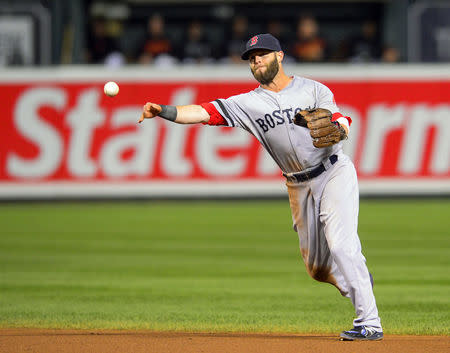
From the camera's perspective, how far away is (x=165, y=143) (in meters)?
17.4

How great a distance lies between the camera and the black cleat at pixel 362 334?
6441 millimetres

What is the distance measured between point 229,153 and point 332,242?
1092cm

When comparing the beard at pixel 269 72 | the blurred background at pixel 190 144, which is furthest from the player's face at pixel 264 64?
the blurred background at pixel 190 144

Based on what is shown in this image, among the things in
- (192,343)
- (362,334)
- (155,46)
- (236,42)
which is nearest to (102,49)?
(155,46)

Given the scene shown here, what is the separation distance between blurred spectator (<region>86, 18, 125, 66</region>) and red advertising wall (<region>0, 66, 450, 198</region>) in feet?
6.22

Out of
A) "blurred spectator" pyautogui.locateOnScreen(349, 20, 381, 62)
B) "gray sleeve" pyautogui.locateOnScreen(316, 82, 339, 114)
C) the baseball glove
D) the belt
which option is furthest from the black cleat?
"blurred spectator" pyautogui.locateOnScreen(349, 20, 381, 62)

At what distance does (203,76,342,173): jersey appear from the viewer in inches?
265

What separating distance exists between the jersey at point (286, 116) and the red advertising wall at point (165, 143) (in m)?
10.4

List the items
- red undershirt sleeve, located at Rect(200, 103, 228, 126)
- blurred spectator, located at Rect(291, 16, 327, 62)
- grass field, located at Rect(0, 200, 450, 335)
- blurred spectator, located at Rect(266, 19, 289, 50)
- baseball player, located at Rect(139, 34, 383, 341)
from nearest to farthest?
baseball player, located at Rect(139, 34, 383, 341)
red undershirt sleeve, located at Rect(200, 103, 228, 126)
grass field, located at Rect(0, 200, 450, 335)
blurred spectator, located at Rect(291, 16, 327, 62)
blurred spectator, located at Rect(266, 19, 289, 50)

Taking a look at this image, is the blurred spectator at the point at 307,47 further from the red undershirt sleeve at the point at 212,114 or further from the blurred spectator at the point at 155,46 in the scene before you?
the red undershirt sleeve at the point at 212,114

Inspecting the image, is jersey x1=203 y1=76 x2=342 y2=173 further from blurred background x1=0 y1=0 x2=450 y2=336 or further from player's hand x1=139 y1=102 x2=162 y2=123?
blurred background x1=0 y1=0 x2=450 y2=336

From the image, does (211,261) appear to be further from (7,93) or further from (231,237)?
(7,93)

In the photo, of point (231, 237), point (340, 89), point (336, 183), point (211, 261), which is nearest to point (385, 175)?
point (340, 89)

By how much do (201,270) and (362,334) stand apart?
4.22m
